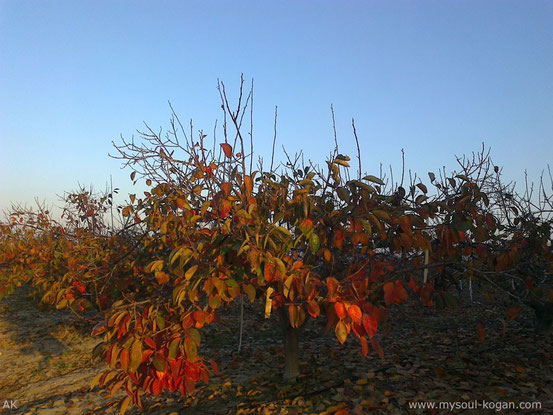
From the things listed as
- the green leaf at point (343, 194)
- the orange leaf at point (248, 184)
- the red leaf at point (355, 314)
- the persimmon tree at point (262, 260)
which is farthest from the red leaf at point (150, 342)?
the green leaf at point (343, 194)

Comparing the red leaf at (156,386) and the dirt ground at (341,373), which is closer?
the red leaf at (156,386)

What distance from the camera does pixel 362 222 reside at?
2.46m

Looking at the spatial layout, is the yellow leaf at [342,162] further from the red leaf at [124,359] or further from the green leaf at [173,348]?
the red leaf at [124,359]

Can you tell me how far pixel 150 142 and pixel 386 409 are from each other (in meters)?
3.31

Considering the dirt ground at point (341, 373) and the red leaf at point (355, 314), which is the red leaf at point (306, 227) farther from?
the dirt ground at point (341, 373)

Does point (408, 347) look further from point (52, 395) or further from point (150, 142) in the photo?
point (52, 395)

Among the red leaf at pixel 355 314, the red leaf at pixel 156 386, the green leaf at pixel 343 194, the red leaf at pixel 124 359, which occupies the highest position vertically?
the green leaf at pixel 343 194

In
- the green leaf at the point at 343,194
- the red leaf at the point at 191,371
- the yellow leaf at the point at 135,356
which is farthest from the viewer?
the green leaf at the point at 343,194

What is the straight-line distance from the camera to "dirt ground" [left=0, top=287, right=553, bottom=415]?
3.60 m

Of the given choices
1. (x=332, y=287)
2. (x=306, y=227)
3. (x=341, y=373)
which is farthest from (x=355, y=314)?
(x=341, y=373)

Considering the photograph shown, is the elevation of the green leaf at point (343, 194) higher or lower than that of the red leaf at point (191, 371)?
higher

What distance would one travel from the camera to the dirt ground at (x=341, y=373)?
3.60 meters

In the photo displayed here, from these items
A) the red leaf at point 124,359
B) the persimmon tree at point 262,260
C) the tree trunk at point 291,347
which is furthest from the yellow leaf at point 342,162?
the tree trunk at point 291,347

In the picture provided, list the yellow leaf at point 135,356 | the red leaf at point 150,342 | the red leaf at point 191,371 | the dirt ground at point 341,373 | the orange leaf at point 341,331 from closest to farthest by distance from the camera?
the orange leaf at point 341,331, the yellow leaf at point 135,356, the red leaf at point 150,342, the red leaf at point 191,371, the dirt ground at point 341,373
